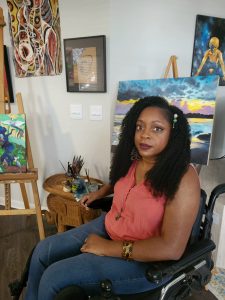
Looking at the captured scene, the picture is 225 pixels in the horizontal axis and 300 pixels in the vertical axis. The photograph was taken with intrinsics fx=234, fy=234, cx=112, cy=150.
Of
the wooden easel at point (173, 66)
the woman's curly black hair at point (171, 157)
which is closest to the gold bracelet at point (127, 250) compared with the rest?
the woman's curly black hair at point (171, 157)

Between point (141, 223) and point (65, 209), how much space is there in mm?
928

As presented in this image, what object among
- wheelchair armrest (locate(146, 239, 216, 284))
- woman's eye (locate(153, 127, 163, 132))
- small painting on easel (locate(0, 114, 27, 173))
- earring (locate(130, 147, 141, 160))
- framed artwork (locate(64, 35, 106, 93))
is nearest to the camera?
wheelchair armrest (locate(146, 239, 216, 284))

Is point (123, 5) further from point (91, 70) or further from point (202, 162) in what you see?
point (202, 162)

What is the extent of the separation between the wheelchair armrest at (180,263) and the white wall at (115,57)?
970 mm

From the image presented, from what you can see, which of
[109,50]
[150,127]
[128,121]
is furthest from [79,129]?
[150,127]

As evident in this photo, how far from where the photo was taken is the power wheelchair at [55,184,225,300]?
81 cm

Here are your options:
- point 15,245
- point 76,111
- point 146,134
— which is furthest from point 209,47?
point 15,245

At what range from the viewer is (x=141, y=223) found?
3.24ft

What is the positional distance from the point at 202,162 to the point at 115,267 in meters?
0.88

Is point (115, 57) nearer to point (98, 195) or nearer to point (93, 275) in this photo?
point (98, 195)

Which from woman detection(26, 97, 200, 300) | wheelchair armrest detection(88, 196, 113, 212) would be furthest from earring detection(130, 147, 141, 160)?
wheelchair armrest detection(88, 196, 113, 212)

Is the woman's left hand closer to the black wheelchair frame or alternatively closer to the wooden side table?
the black wheelchair frame

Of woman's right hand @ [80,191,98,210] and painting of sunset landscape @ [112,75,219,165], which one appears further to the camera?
painting of sunset landscape @ [112,75,219,165]

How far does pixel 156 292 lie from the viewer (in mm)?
886
